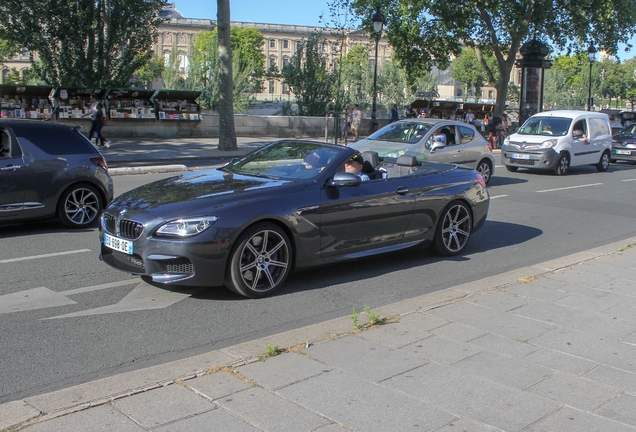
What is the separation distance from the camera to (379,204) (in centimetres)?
743

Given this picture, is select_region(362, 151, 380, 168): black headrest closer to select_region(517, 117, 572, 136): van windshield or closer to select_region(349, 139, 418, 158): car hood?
select_region(349, 139, 418, 158): car hood

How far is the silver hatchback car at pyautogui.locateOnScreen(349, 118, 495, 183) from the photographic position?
1458 centimetres

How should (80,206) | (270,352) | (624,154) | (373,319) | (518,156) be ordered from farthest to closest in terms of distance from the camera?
1. (624,154)
2. (518,156)
3. (80,206)
4. (373,319)
5. (270,352)

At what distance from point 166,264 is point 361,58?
55.5 metres

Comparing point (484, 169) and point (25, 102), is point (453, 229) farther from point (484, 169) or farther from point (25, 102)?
point (25, 102)

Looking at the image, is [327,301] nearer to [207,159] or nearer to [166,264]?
[166,264]

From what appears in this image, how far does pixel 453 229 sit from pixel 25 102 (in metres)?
21.7

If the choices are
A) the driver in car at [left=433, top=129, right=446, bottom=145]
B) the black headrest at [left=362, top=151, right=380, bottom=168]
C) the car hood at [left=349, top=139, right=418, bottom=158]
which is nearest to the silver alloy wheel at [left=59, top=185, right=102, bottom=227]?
the black headrest at [left=362, top=151, right=380, bottom=168]

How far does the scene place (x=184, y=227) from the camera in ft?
19.8

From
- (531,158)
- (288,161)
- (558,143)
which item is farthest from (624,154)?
(288,161)

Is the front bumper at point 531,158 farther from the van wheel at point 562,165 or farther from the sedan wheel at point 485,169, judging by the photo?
the sedan wheel at point 485,169

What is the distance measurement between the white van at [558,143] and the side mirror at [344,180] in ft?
45.7

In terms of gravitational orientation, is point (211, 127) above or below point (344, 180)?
above

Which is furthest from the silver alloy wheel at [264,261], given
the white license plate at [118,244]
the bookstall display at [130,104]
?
the bookstall display at [130,104]
